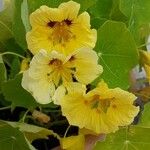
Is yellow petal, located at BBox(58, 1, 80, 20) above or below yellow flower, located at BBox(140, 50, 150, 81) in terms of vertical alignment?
above

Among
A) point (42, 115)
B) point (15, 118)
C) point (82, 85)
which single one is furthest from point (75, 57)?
point (15, 118)

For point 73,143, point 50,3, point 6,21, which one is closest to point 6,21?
point 6,21

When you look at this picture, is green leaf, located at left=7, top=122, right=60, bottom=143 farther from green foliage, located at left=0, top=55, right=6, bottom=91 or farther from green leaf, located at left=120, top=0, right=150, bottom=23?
green leaf, located at left=120, top=0, right=150, bottom=23

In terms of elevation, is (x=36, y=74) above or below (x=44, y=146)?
above

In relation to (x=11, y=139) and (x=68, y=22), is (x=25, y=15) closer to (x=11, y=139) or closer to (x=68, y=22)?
(x=68, y=22)

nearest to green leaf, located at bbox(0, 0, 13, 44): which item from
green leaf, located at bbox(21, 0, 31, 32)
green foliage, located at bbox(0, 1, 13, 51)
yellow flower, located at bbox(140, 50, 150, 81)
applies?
green foliage, located at bbox(0, 1, 13, 51)

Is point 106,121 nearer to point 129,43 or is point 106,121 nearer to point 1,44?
point 129,43
